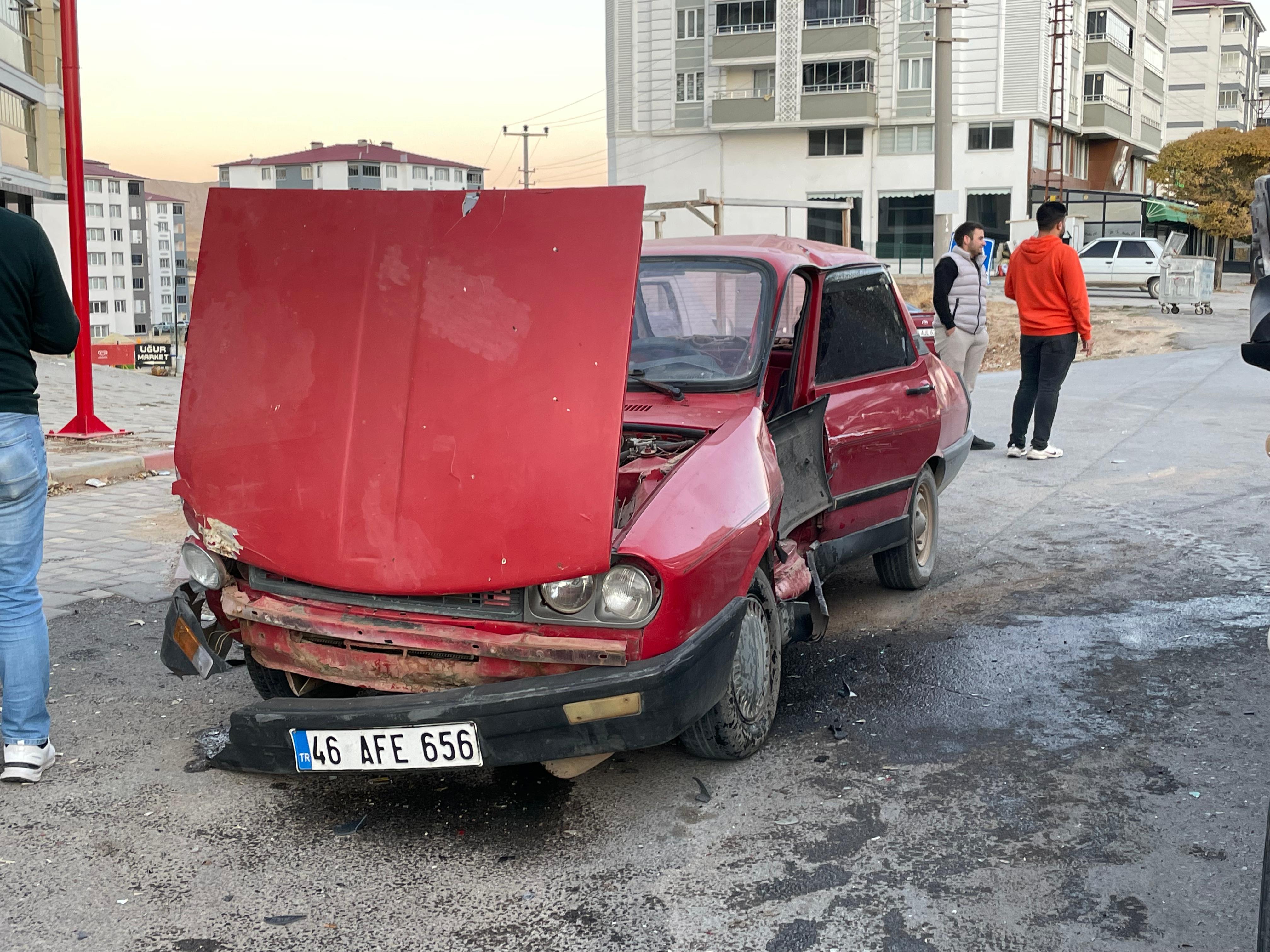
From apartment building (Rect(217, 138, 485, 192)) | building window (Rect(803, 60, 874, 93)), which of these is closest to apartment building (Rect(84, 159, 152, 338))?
apartment building (Rect(217, 138, 485, 192))

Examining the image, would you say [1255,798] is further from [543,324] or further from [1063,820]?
[543,324]

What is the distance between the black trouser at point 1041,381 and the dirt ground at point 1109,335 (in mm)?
11239

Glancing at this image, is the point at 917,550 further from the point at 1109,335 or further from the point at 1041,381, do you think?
the point at 1109,335

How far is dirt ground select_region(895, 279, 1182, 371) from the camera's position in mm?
23797

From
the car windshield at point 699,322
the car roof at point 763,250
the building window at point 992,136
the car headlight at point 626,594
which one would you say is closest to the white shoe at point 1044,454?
the car roof at point 763,250

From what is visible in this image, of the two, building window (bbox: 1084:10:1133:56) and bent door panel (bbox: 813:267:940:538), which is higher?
building window (bbox: 1084:10:1133:56)

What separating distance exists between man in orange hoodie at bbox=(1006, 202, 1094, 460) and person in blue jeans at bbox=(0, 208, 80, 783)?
305 inches

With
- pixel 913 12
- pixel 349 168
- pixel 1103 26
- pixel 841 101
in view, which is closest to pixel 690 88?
pixel 841 101

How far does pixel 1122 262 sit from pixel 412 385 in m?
37.7

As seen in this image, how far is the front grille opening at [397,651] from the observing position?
3.54 meters

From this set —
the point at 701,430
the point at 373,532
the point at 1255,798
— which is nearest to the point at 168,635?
the point at 373,532

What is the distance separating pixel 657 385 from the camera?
471 cm

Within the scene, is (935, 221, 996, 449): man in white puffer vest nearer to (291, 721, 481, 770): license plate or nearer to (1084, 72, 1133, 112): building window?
(291, 721, 481, 770): license plate

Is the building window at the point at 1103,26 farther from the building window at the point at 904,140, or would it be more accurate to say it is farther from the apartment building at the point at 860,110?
the building window at the point at 904,140
